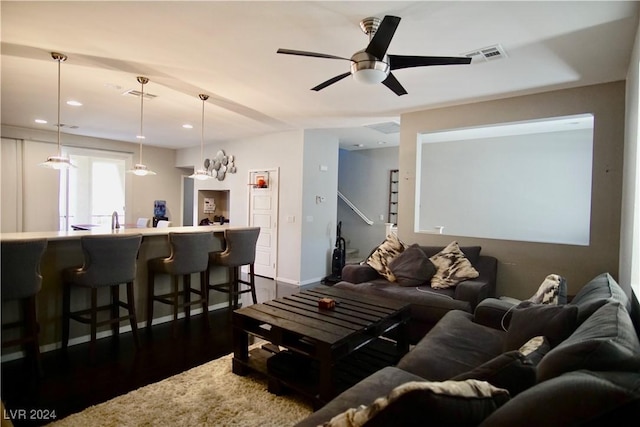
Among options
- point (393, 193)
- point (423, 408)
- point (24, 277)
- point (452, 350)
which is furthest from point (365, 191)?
point (423, 408)

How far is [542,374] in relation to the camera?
117cm

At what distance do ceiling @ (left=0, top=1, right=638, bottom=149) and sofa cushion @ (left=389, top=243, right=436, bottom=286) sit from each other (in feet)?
6.29

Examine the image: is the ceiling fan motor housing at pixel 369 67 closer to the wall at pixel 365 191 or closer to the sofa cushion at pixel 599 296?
the sofa cushion at pixel 599 296

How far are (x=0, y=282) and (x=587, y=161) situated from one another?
25.4 feet

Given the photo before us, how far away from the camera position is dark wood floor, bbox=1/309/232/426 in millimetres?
2279

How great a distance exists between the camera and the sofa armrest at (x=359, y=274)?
13.4ft

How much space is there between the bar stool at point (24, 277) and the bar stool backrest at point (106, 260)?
1.09 ft

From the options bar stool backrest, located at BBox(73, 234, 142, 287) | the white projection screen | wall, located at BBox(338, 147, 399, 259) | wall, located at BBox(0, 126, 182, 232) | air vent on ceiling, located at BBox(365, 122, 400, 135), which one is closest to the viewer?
bar stool backrest, located at BBox(73, 234, 142, 287)

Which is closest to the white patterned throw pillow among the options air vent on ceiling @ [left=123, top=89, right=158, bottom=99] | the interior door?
the interior door

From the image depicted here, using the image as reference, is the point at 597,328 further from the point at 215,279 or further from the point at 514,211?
the point at 514,211

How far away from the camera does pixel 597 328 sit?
1345mm

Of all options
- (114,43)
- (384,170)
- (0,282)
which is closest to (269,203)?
(384,170)

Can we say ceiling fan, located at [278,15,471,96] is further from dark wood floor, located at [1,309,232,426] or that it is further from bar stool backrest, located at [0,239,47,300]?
dark wood floor, located at [1,309,232,426]

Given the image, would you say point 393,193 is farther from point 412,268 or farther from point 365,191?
point 412,268
